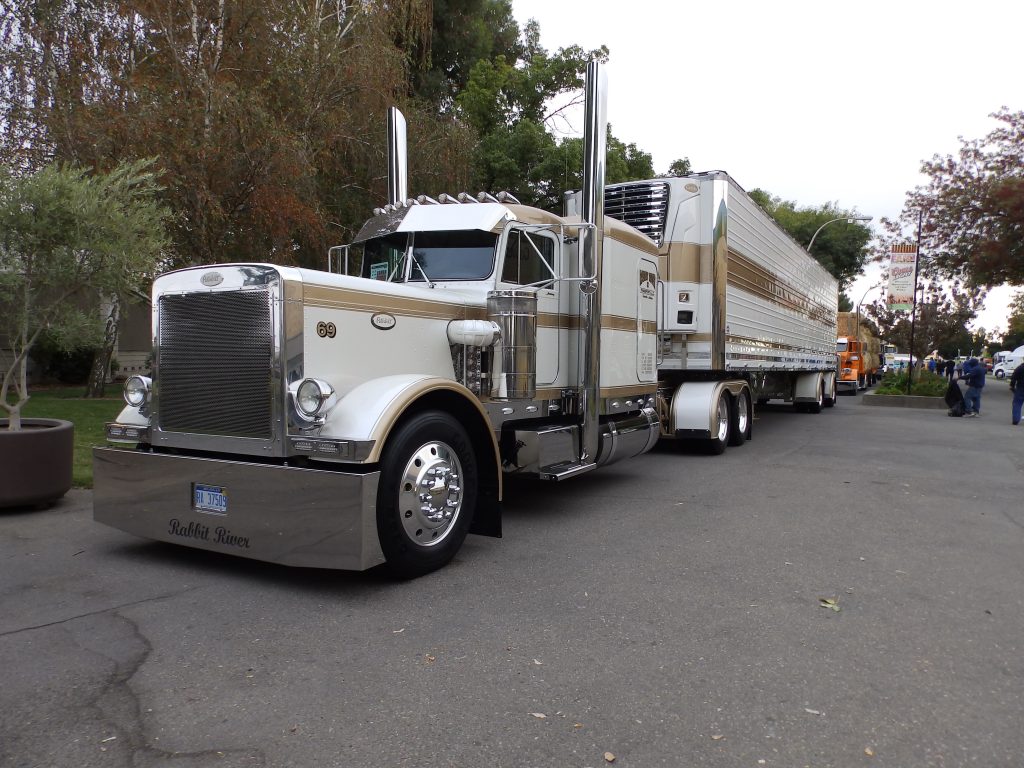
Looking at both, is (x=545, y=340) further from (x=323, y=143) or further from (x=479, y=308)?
(x=323, y=143)

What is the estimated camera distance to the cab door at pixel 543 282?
6.51 metres

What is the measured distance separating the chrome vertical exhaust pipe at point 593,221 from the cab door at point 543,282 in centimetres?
22

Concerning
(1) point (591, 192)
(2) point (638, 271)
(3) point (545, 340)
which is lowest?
(3) point (545, 340)

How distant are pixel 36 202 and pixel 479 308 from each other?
12.8 feet

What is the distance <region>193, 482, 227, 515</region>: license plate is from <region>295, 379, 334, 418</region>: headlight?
740 mm

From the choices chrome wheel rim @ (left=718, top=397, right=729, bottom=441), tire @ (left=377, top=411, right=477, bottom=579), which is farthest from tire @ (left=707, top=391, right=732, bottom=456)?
tire @ (left=377, top=411, right=477, bottom=579)

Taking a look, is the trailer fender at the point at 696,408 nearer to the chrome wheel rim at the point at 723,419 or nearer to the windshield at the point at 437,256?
the chrome wheel rim at the point at 723,419

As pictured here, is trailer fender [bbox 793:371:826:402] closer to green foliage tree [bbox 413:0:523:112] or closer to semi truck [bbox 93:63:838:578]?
semi truck [bbox 93:63:838:578]

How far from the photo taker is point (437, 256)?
6.54 metres

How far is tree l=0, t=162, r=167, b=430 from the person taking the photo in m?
6.62

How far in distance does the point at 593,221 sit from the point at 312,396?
314 centimetres

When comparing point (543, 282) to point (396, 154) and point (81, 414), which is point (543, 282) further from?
point (81, 414)

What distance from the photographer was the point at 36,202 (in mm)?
6598

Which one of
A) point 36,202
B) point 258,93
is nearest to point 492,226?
point 36,202
